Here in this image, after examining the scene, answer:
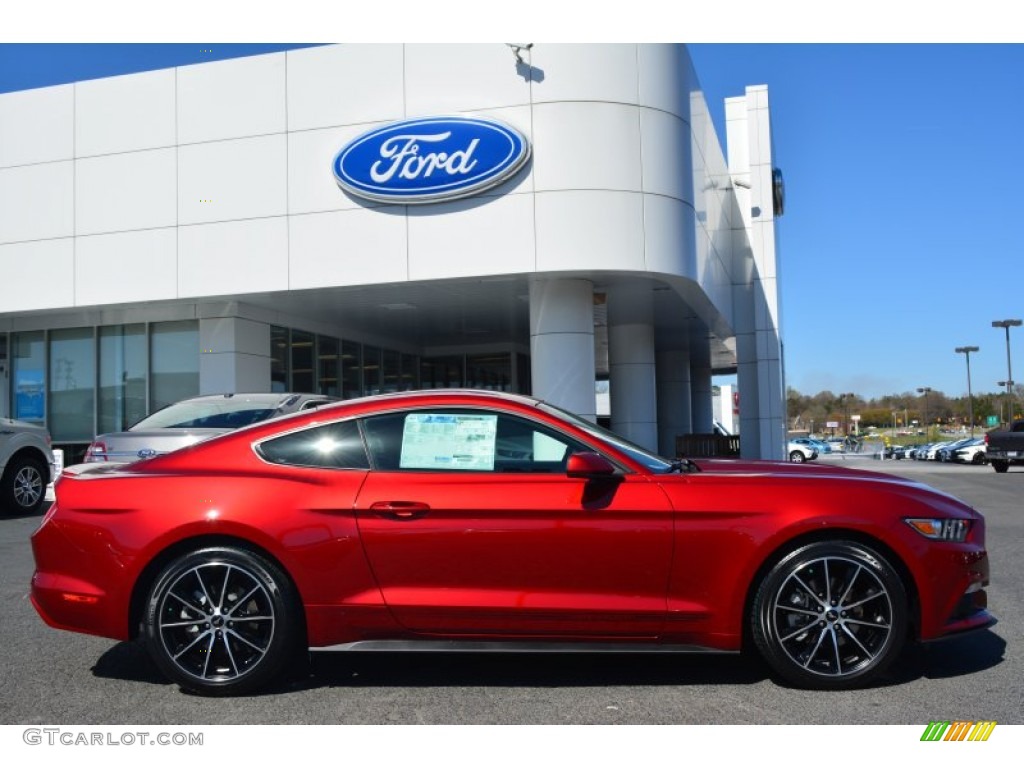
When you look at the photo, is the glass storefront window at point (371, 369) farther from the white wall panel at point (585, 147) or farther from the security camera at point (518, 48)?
the security camera at point (518, 48)

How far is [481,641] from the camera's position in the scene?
428 cm

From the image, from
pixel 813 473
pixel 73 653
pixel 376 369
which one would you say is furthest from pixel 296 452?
pixel 376 369

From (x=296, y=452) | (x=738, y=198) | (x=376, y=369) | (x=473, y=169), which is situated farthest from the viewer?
(x=738, y=198)

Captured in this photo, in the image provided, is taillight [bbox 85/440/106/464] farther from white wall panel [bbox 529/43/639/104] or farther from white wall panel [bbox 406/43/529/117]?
white wall panel [bbox 529/43/639/104]

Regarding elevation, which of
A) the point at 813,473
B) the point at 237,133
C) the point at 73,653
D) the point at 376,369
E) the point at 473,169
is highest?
the point at 237,133

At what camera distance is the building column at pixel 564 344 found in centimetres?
1512

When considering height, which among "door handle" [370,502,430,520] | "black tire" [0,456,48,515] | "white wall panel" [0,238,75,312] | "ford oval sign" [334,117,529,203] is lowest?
"black tire" [0,456,48,515]

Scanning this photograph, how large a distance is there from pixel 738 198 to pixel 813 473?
2373cm

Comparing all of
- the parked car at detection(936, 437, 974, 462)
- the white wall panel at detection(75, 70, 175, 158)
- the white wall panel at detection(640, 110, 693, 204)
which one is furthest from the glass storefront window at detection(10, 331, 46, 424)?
the parked car at detection(936, 437, 974, 462)

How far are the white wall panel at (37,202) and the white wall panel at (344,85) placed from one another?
4.47m

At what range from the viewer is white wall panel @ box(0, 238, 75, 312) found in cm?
1658

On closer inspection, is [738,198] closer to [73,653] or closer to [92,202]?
[92,202]

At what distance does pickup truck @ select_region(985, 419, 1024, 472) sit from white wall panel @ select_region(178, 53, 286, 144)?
22.1 m

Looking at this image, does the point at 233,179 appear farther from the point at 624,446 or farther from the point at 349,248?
the point at 624,446
